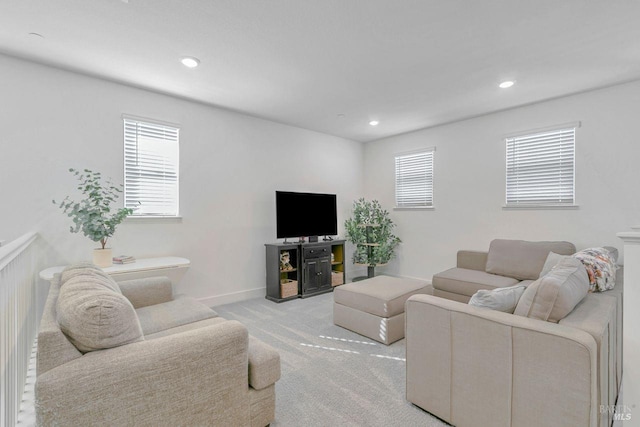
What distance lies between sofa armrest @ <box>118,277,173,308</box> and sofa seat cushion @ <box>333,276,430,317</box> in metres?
1.68

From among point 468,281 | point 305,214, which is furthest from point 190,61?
point 468,281

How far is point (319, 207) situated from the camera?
4844mm

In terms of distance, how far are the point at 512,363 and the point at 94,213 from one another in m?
3.38

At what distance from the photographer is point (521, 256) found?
11.7 ft

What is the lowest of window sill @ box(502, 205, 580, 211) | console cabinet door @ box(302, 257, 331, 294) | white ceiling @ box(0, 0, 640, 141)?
console cabinet door @ box(302, 257, 331, 294)

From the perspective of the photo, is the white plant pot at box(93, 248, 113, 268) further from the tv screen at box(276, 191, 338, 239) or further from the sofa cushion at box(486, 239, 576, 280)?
the sofa cushion at box(486, 239, 576, 280)

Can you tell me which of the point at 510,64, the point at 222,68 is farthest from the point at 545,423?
the point at 222,68

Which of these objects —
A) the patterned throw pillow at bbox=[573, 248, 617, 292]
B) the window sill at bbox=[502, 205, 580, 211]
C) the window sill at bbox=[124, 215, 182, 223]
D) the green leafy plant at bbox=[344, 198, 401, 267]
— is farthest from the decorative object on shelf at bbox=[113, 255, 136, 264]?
the window sill at bbox=[502, 205, 580, 211]

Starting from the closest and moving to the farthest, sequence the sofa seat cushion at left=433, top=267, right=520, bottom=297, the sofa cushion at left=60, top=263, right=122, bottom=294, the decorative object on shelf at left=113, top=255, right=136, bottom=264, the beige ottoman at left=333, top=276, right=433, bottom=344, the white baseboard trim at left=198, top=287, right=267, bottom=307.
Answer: the sofa cushion at left=60, top=263, right=122, bottom=294 < the beige ottoman at left=333, top=276, right=433, bottom=344 < the decorative object on shelf at left=113, top=255, right=136, bottom=264 < the sofa seat cushion at left=433, top=267, right=520, bottom=297 < the white baseboard trim at left=198, top=287, right=267, bottom=307

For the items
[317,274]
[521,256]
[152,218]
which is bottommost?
[317,274]

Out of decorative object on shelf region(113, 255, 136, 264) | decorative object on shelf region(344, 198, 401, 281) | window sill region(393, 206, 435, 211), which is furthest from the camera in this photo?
decorative object on shelf region(344, 198, 401, 281)

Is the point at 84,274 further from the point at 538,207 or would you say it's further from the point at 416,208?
the point at 538,207

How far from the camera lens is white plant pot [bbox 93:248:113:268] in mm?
2878

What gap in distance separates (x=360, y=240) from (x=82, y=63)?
4250 millimetres
